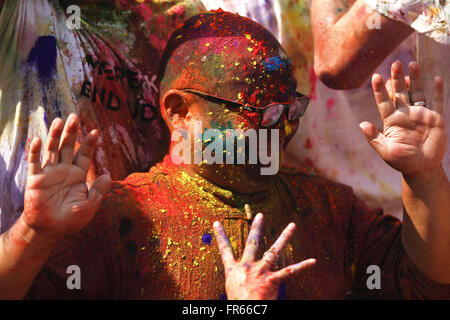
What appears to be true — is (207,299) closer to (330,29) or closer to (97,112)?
(97,112)

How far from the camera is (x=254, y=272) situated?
161cm

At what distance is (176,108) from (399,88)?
28.5 inches

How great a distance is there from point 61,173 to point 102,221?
0.80 feet

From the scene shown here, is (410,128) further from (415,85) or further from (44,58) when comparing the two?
(44,58)

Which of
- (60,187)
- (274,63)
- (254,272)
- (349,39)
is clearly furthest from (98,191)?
(349,39)

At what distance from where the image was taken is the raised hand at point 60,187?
1.54 meters

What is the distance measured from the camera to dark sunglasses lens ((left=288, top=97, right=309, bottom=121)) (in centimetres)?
188

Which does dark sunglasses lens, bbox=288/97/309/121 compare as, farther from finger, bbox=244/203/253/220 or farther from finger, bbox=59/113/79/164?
finger, bbox=59/113/79/164

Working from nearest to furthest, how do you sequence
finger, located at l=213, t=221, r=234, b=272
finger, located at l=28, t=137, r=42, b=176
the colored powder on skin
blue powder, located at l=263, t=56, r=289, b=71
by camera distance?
1. finger, located at l=28, t=137, r=42, b=176
2. finger, located at l=213, t=221, r=234, b=272
3. blue powder, located at l=263, t=56, r=289, b=71
4. the colored powder on skin

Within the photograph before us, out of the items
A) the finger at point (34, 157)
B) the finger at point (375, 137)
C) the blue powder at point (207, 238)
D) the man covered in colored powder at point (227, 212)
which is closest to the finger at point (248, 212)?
the man covered in colored powder at point (227, 212)

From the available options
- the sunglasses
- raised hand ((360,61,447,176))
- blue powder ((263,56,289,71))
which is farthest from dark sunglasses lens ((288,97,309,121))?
raised hand ((360,61,447,176))

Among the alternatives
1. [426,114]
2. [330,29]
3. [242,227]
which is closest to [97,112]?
[242,227]

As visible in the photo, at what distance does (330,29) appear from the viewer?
226cm

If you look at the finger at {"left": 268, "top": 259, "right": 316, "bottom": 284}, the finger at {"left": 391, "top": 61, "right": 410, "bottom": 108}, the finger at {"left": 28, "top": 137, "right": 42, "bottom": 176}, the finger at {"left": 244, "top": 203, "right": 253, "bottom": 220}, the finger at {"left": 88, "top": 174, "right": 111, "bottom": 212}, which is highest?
the finger at {"left": 391, "top": 61, "right": 410, "bottom": 108}
